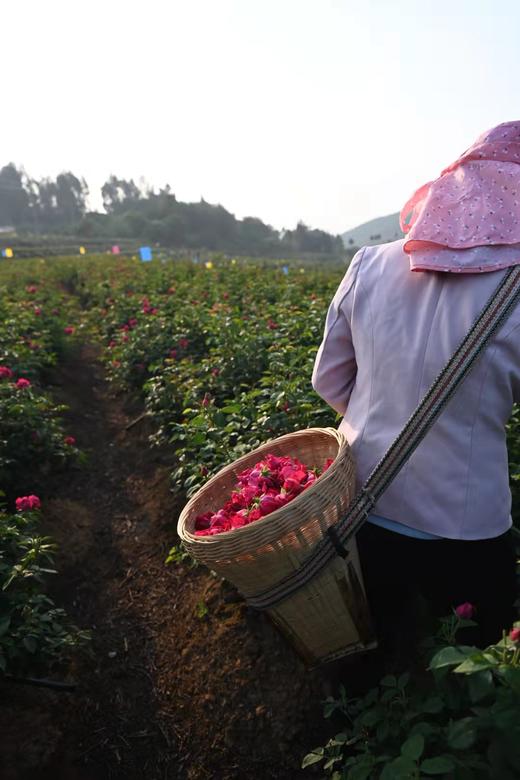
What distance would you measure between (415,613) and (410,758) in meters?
1.06

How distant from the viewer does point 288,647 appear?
2.17 meters

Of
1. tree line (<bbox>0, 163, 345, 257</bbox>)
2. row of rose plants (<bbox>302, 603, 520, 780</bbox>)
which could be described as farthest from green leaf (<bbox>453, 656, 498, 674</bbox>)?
tree line (<bbox>0, 163, 345, 257</bbox>)

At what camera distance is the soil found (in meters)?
1.95

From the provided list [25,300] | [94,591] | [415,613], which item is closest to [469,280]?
[415,613]

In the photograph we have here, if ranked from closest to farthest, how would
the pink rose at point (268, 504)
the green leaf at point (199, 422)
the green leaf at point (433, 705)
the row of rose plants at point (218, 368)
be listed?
the green leaf at point (433, 705), the pink rose at point (268, 504), the row of rose plants at point (218, 368), the green leaf at point (199, 422)

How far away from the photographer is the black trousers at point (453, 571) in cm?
146

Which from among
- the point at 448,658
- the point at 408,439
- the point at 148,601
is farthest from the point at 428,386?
the point at 148,601

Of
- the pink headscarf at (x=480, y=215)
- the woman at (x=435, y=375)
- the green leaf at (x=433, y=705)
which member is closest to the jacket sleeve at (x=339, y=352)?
the woman at (x=435, y=375)

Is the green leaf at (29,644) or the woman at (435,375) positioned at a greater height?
the woman at (435,375)

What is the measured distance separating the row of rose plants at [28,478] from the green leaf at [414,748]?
4.21 ft

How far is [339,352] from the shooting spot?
163 cm

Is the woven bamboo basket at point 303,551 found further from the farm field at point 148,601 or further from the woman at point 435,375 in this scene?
the farm field at point 148,601

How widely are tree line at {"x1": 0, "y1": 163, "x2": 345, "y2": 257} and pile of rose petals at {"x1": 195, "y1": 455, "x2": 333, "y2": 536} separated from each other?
4149cm

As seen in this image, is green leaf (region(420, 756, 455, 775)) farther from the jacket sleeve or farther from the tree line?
the tree line
